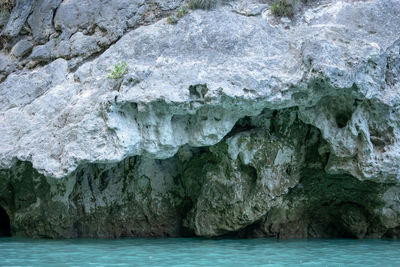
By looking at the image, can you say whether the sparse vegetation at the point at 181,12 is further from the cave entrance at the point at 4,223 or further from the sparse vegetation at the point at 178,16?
the cave entrance at the point at 4,223

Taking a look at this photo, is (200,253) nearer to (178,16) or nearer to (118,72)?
(118,72)

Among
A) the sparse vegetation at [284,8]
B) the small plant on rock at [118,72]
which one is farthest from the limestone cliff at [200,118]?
the sparse vegetation at [284,8]

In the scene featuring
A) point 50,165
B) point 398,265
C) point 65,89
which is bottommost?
point 398,265

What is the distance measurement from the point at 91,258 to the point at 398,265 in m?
4.36

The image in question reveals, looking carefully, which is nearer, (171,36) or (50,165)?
(50,165)

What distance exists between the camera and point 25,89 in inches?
364

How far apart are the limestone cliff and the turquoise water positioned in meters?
1.00

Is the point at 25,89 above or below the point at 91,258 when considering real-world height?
above

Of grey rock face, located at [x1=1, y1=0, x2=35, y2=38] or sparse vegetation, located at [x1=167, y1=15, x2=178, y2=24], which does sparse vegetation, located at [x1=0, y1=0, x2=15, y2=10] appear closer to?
grey rock face, located at [x1=1, y1=0, x2=35, y2=38]

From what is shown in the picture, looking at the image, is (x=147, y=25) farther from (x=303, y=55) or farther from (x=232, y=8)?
(x=303, y=55)

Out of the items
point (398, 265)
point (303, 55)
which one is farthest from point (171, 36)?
point (398, 265)

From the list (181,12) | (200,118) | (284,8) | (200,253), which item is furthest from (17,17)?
(200,253)

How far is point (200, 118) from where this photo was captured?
8250 millimetres

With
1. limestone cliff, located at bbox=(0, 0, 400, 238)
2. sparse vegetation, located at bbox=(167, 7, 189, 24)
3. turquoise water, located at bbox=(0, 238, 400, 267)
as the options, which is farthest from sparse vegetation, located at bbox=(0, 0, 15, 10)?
turquoise water, located at bbox=(0, 238, 400, 267)
